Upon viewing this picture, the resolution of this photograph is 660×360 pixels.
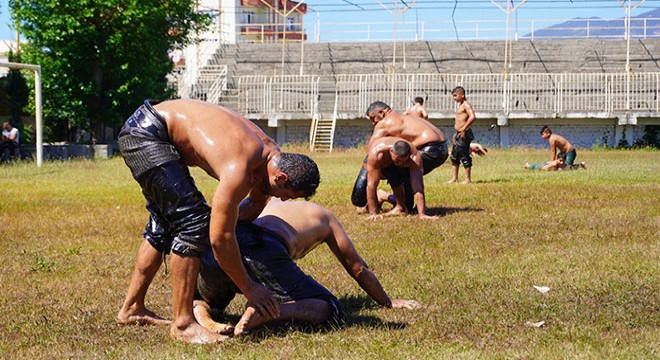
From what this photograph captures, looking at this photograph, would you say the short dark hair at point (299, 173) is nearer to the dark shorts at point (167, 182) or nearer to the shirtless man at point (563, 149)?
the dark shorts at point (167, 182)

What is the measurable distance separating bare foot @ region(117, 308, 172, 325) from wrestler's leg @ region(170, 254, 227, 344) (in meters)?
0.48

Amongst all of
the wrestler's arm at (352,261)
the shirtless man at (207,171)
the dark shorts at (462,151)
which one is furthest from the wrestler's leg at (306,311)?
the dark shorts at (462,151)

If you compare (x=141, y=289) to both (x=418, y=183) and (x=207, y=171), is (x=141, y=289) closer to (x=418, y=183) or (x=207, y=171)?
(x=207, y=171)

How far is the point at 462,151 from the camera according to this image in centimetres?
1811

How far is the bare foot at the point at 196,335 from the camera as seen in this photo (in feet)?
18.2

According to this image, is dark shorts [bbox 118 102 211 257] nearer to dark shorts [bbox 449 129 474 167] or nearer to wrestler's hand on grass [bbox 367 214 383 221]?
wrestler's hand on grass [bbox 367 214 383 221]

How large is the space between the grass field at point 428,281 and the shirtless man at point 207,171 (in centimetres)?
33

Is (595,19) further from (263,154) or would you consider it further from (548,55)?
(263,154)

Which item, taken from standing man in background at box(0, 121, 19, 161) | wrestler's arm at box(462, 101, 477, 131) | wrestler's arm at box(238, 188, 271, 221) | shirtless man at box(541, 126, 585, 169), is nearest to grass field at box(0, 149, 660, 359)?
wrestler's arm at box(238, 188, 271, 221)

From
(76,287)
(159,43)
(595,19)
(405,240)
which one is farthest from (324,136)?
(76,287)

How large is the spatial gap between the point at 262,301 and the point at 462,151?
13.0 metres

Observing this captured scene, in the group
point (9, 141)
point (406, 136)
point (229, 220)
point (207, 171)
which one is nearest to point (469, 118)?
point (406, 136)

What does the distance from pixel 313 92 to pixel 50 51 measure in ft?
35.9

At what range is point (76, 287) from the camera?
7.57 meters
